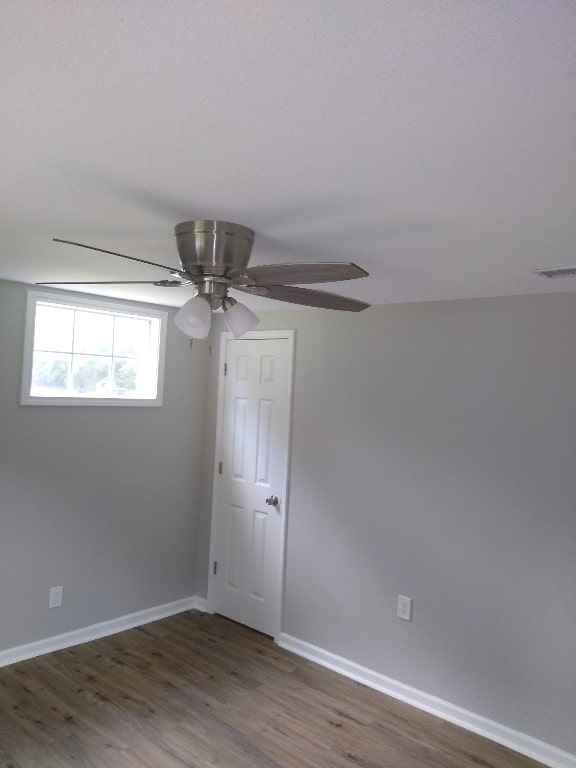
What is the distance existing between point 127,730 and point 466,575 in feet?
6.12

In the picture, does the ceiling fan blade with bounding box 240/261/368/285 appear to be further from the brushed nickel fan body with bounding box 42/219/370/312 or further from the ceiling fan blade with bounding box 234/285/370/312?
the ceiling fan blade with bounding box 234/285/370/312

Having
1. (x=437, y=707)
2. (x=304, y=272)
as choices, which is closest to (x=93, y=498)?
(x=437, y=707)

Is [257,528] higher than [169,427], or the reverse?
[169,427]

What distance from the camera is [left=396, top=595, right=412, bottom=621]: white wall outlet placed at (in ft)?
10.7

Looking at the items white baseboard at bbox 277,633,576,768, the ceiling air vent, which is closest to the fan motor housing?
the ceiling air vent

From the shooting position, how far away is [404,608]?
3279 millimetres

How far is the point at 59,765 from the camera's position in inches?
101

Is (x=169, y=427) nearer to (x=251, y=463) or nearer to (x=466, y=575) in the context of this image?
(x=251, y=463)

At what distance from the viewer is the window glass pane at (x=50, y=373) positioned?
352 centimetres

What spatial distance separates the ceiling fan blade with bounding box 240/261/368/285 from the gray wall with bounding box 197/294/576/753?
1.60m

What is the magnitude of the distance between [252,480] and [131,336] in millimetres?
1316

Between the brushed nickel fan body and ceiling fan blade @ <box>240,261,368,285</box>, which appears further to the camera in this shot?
the brushed nickel fan body

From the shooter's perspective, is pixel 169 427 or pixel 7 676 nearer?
pixel 7 676

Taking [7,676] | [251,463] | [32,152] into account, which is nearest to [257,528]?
[251,463]
